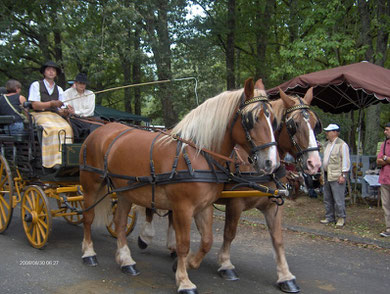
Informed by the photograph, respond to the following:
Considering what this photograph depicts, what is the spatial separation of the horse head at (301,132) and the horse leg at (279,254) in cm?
68

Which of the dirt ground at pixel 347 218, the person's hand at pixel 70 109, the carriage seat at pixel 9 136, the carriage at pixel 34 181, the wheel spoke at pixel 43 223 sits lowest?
the dirt ground at pixel 347 218

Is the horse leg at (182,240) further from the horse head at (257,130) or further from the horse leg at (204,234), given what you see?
the horse head at (257,130)

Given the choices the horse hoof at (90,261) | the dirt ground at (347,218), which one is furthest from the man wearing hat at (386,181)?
the horse hoof at (90,261)

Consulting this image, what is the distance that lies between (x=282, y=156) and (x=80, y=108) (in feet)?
11.2

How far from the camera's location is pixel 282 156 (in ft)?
14.4

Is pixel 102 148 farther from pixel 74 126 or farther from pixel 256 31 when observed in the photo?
pixel 256 31

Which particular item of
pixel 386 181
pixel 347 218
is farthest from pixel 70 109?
pixel 347 218

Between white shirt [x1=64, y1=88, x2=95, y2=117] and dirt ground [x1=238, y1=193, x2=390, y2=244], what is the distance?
4191 mm

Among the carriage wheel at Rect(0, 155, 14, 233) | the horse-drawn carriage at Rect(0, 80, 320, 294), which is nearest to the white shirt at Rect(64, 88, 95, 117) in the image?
the horse-drawn carriage at Rect(0, 80, 320, 294)

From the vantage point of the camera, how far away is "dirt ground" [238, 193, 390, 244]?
6723 mm

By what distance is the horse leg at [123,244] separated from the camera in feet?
14.6

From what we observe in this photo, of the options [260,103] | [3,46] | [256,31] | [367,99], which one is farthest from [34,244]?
[256,31]

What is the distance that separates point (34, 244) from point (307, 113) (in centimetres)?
407

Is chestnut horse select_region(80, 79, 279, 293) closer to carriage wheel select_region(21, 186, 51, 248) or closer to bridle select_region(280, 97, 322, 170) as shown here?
bridle select_region(280, 97, 322, 170)
